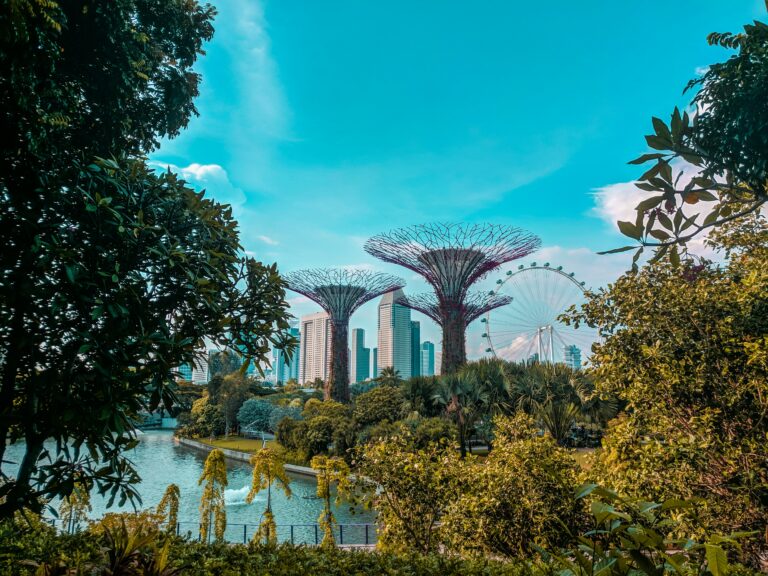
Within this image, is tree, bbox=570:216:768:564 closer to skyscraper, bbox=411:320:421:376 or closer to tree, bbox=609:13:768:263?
tree, bbox=609:13:768:263

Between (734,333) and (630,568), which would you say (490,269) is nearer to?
(734,333)

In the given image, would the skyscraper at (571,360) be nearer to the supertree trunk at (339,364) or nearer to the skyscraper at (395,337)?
the supertree trunk at (339,364)

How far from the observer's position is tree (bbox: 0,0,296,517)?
3.35 metres

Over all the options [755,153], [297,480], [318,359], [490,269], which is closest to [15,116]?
[755,153]

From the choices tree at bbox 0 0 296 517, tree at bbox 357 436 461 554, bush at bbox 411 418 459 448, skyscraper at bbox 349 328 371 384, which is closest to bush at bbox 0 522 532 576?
tree at bbox 0 0 296 517

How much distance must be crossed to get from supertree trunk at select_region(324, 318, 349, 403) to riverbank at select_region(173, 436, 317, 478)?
6801mm

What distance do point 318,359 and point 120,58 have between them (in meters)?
127

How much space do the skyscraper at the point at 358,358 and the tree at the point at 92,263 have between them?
161374 mm

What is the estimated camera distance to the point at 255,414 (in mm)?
37094

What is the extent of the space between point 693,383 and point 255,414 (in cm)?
3579

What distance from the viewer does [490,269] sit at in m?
28.7

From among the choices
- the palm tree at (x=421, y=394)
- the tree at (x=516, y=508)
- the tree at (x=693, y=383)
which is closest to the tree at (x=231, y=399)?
the palm tree at (x=421, y=394)

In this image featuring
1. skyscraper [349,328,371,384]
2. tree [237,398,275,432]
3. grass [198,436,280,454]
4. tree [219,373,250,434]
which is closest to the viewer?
grass [198,436,280,454]

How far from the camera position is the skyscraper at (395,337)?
139988 mm
